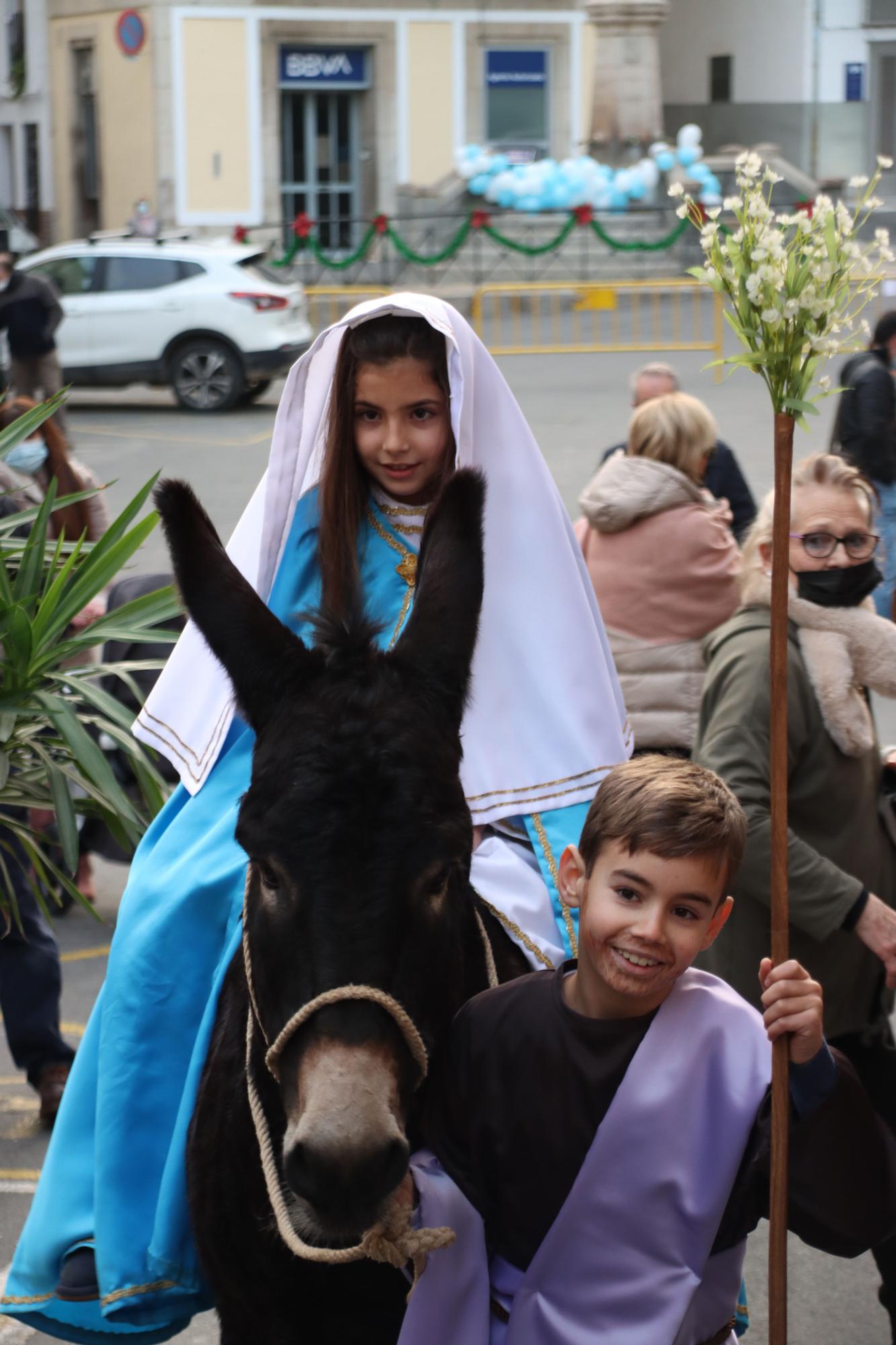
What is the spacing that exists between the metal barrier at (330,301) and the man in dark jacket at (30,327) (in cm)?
861

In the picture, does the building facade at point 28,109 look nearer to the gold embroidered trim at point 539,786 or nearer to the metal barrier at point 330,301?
the metal barrier at point 330,301

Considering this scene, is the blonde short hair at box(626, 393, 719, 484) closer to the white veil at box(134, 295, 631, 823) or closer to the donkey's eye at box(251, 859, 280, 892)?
the white veil at box(134, 295, 631, 823)

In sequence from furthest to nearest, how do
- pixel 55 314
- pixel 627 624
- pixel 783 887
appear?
pixel 55 314 → pixel 627 624 → pixel 783 887

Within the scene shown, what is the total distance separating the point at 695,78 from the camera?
41.1 m

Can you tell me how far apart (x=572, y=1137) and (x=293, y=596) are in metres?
1.28

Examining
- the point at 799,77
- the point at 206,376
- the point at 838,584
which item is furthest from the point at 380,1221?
the point at 799,77

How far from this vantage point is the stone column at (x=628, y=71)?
3384 cm

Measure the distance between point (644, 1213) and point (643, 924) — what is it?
0.40 metres

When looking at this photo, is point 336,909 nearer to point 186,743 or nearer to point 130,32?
point 186,743

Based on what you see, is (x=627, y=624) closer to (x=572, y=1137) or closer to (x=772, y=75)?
(x=572, y=1137)

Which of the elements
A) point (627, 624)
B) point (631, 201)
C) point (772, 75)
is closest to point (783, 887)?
point (627, 624)

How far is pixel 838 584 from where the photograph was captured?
4.18 metres

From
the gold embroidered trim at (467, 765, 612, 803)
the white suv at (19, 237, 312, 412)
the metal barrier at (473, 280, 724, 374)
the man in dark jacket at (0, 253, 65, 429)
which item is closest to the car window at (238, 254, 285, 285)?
the white suv at (19, 237, 312, 412)

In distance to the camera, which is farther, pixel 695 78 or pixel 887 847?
pixel 695 78
